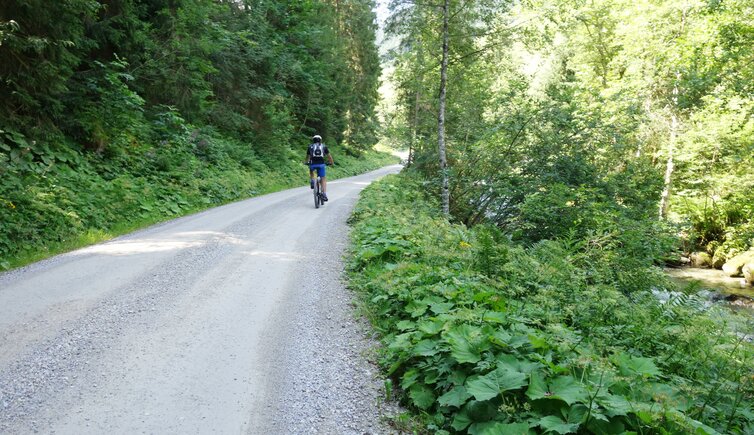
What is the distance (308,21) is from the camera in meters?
27.7

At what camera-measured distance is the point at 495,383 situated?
9.55 feet

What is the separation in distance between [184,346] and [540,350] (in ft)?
11.1

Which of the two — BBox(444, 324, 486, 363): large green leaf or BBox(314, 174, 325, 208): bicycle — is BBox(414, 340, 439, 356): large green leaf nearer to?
BBox(444, 324, 486, 363): large green leaf

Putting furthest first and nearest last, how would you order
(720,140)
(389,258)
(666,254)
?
(720,140) → (666,254) → (389,258)

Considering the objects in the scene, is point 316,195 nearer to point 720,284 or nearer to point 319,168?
point 319,168

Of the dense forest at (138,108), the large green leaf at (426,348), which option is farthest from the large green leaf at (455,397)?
the dense forest at (138,108)

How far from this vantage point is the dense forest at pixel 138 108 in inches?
347

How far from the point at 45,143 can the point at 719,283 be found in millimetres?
20472

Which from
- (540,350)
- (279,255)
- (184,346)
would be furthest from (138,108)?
(540,350)

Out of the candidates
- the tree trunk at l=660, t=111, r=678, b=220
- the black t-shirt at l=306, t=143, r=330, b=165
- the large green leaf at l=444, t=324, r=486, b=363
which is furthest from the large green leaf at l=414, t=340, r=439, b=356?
the tree trunk at l=660, t=111, r=678, b=220

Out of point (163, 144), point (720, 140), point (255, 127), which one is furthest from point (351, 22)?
point (720, 140)

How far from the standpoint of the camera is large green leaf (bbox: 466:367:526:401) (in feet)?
9.20

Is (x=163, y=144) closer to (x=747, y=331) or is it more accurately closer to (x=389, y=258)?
(x=389, y=258)

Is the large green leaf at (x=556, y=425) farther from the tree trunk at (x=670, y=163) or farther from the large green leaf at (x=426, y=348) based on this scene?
the tree trunk at (x=670, y=163)
